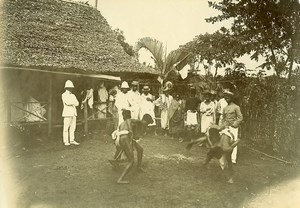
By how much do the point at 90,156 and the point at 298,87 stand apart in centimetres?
368

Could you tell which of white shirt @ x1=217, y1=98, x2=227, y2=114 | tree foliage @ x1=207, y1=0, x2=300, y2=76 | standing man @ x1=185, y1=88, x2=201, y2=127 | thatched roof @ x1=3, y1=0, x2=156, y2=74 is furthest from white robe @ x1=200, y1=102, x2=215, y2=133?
thatched roof @ x1=3, y1=0, x2=156, y2=74

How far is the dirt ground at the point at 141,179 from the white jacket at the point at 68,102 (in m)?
0.74

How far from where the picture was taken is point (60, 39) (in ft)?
22.8

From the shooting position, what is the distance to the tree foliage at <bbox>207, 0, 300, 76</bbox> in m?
5.41

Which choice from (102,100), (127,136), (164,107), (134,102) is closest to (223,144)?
(127,136)

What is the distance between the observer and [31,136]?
19.2ft

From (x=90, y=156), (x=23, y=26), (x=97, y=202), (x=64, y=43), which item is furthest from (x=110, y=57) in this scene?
(x=97, y=202)

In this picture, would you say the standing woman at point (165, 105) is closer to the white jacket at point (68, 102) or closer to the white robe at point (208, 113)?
the white robe at point (208, 113)

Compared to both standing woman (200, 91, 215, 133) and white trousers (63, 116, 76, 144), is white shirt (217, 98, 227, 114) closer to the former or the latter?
standing woman (200, 91, 215, 133)

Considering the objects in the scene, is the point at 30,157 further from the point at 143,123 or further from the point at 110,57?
the point at 110,57

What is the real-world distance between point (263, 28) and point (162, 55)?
78.6 inches

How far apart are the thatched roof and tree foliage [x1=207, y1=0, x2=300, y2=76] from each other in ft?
9.77

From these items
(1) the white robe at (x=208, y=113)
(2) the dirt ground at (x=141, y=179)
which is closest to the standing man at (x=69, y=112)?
(2) the dirt ground at (x=141, y=179)

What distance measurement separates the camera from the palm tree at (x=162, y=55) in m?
4.78
